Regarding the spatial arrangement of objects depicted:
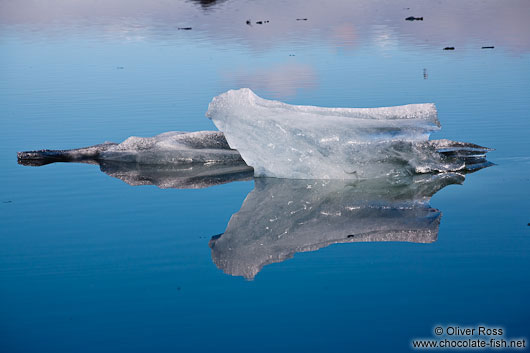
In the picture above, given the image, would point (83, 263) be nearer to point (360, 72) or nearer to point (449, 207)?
point (449, 207)

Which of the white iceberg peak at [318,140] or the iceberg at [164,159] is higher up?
the white iceberg peak at [318,140]

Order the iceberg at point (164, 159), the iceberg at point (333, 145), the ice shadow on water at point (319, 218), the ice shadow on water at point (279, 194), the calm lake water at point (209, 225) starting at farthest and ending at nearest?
the iceberg at point (164, 159), the iceberg at point (333, 145), the ice shadow on water at point (279, 194), the ice shadow on water at point (319, 218), the calm lake water at point (209, 225)

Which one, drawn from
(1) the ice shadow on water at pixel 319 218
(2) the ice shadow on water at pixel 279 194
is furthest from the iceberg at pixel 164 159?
(1) the ice shadow on water at pixel 319 218

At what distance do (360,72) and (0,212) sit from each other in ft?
26.6

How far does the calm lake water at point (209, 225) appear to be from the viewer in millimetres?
3941

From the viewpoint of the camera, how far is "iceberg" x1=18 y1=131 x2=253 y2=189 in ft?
23.1

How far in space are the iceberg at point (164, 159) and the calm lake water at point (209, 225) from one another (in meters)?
0.22

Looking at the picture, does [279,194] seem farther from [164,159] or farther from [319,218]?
[164,159]

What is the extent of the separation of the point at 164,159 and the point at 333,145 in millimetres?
1700

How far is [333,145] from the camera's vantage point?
6.78 meters

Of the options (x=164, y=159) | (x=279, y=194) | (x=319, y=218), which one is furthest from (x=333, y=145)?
(x=164, y=159)

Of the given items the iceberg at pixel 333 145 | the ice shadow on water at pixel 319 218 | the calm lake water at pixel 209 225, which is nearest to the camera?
the calm lake water at pixel 209 225

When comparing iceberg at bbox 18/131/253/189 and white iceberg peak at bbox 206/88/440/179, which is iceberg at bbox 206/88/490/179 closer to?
white iceberg peak at bbox 206/88/440/179

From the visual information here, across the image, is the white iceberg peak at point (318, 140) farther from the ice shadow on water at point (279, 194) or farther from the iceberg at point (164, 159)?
the iceberg at point (164, 159)
